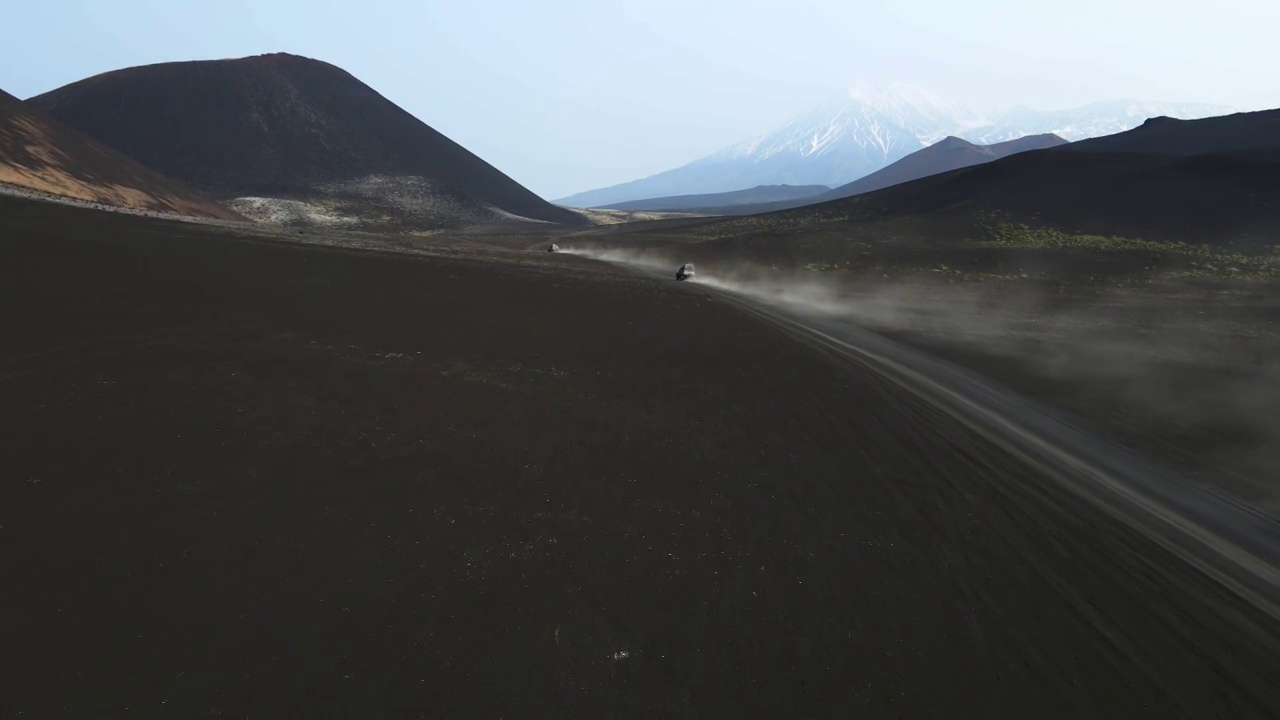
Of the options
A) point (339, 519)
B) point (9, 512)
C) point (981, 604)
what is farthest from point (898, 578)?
point (9, 512)

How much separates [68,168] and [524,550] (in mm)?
51949

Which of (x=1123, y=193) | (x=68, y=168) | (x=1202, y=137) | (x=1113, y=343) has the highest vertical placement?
(x=1202, y=137)

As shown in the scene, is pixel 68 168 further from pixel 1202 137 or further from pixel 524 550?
pixel 1202 137

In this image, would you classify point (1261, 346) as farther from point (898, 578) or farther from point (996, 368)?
point (898, 578)

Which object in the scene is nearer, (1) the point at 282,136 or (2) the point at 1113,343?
(2) the point at 1113,343

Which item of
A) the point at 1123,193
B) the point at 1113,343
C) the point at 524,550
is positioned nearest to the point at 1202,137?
the point at 1123,193

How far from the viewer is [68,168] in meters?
41.4

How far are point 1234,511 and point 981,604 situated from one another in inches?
341

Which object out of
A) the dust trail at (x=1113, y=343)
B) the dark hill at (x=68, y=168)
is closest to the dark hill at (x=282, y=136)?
the dark hill at (x=68, y=168)

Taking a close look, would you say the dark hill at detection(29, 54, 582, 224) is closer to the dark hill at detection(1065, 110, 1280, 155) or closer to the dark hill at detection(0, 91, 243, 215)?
the dark hill at detection(0, 91, 243, 215)

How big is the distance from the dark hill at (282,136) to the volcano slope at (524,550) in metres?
98.3

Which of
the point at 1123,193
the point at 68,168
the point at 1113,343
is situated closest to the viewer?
the point at 1113,343

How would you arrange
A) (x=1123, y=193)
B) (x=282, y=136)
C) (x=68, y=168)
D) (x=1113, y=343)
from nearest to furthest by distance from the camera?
1. (x=1113, y=343)
2. (x=68, y=168)
3. (x=1123, y=193)
4. (x=282, y=136)

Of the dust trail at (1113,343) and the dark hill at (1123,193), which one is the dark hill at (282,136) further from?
the dust trail at (1113,343)
